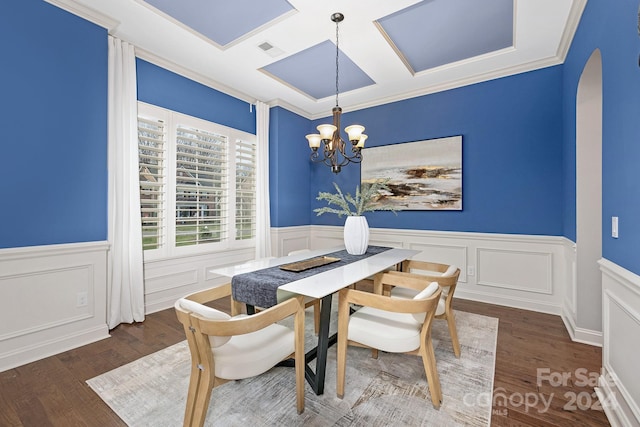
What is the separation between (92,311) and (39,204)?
1.06 meters

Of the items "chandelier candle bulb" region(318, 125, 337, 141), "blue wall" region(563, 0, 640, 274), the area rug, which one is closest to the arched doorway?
"blue wall" region(563, 0, 640, 274)

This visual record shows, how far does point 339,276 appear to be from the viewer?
206cm

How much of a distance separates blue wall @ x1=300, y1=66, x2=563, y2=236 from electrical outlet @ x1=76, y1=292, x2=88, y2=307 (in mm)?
3858

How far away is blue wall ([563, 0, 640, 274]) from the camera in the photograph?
55.6 inches

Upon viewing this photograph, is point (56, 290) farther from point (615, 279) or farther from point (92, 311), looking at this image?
point (615, 279)

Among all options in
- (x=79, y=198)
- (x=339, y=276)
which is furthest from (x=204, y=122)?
(x=339, y=276)

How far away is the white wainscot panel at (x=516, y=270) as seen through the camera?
3322mm

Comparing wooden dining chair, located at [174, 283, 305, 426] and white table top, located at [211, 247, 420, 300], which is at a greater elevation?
white table top, located at [211, 247, 420, 300]

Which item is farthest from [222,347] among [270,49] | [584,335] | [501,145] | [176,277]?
[501,145]

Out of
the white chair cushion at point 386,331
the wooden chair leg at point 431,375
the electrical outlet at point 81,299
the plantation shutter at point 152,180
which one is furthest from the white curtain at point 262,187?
the wooden chair leg at point 431,375

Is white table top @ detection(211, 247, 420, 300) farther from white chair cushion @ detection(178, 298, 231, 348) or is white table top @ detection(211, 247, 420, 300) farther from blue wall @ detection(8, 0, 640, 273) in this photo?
blue wall @ detection(8, 0, 640, 273)

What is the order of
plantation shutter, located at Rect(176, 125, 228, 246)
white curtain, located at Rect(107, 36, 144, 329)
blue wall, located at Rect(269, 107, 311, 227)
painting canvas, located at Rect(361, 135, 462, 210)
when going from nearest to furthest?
white curtain, located at Rect(107, 36, 144, 329) < plantation shutter, located at Rect(176, 125, 228, 246) < painting canvas, located at Rect(361, 135, 462, 210) < blue wall, located at Rect(269, 107, 311, 227)

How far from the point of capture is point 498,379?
6.65 ft

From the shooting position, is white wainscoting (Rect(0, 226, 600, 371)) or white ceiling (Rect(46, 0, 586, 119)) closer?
white wainscoting (Rect(0, 226, 600, 371))
